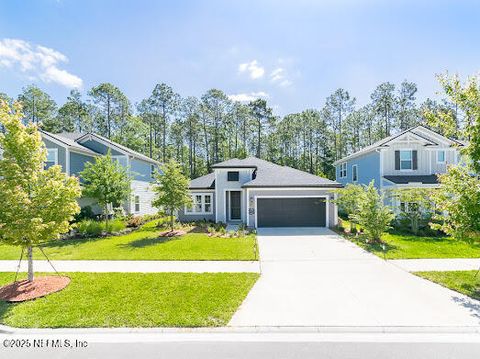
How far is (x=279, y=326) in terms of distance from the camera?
546cm

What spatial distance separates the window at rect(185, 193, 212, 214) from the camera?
802 inches

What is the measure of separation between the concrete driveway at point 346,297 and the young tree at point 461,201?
181 cm

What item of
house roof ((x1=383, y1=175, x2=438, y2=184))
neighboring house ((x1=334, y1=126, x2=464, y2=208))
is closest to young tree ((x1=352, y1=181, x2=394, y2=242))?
house roof ((x1=383, y1=175, x2=438, y2=184))

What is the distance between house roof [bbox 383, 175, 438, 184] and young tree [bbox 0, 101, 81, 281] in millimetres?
20395

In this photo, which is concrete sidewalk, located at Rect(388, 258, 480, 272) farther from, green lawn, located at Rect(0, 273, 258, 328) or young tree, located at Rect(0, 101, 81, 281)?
young tree, located at Rect(0, 101, 81, 281)

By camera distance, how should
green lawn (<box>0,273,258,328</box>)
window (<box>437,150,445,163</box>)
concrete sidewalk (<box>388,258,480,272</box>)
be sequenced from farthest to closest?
window (<box>437,150,445,163</box>), concrete sidewalk (<box>388,258,480,272</box>), green lawn (<box>0,273,258,328</box>)

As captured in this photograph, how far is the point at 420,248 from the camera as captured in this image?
1210cm

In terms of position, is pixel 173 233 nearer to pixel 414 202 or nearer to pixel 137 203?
pixel 137 203

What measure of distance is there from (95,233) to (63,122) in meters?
36.3

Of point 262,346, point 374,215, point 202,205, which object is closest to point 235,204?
point 202,205

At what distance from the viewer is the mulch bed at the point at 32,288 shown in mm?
6934

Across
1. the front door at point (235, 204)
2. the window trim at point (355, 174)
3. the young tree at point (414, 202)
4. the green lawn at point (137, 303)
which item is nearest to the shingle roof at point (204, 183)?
the front door at point (235, 204)

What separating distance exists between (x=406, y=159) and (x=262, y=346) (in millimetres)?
20943

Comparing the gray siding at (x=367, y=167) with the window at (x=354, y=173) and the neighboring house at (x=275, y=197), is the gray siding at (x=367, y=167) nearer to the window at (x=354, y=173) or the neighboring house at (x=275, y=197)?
the window at (x=354, y=173)
